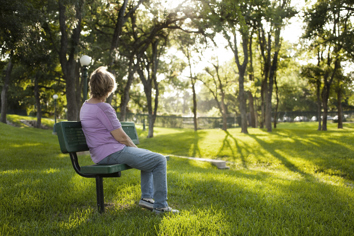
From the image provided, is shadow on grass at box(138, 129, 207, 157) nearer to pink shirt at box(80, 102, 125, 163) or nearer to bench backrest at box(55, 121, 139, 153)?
bench backrest at box(55, 121, 139, 153)

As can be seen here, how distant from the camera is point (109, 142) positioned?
354 cm

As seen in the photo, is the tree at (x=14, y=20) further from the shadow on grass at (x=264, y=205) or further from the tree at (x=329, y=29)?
the tree at (x=329, y=29)

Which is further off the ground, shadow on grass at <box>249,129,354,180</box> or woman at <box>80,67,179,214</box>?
woman at <box>80,67,179,214</box>

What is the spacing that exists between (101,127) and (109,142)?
22 cm

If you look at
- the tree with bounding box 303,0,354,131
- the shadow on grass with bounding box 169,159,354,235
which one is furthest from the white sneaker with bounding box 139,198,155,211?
the tree with bounding box 303,0,354,131

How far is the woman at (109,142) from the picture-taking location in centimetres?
350

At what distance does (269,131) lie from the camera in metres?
19.8

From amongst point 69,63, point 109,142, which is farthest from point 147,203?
point 69,63

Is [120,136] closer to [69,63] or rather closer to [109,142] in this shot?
[109,142]

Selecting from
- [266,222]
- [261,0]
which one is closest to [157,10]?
[261,0]

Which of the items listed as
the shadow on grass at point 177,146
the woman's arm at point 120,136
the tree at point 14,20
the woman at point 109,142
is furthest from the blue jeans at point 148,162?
the shadow on grass at point 177,146

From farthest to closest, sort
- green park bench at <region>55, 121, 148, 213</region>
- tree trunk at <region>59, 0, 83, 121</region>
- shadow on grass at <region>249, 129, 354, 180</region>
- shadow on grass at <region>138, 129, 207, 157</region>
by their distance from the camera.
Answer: shadow on grass at <region>138, 129, 207, 157</region>
tree trunk at <region>59, 0, 83, 121</region>
shadow on grass at <region>249, 129, 354, 180</region>
green park bench at <region>55, 121, 148, 213</region>

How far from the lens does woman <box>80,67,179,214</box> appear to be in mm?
3496

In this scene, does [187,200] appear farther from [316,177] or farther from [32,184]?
[316,177]
